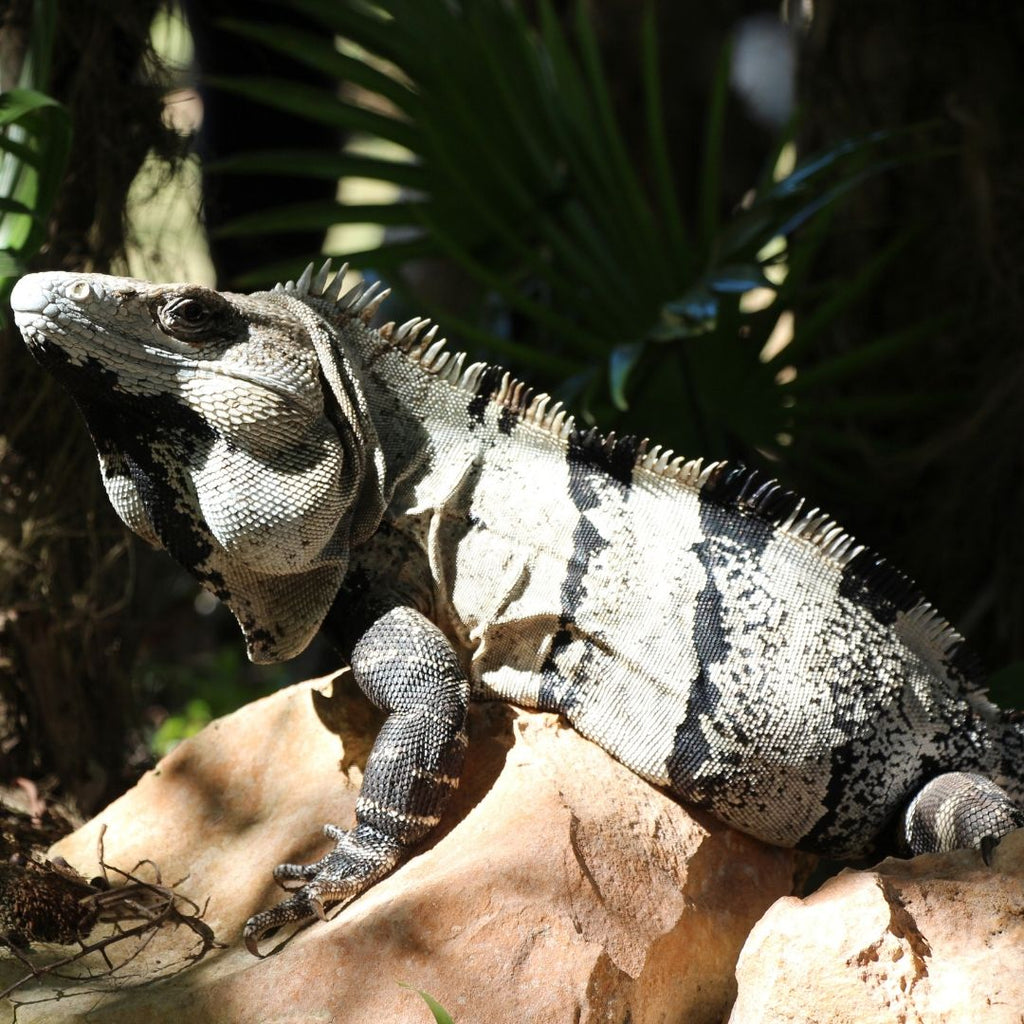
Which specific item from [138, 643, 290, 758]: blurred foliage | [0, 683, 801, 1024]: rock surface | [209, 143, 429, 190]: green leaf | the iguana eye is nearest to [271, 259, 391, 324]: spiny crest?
the iguana eye

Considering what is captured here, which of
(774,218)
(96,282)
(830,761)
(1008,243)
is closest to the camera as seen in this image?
(96,282)

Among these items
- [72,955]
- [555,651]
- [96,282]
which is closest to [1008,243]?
[555,651]

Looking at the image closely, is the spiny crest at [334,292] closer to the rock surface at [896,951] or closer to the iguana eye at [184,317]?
the iguana eye at [184,317]

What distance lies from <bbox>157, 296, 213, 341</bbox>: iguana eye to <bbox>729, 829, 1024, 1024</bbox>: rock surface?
1.86m

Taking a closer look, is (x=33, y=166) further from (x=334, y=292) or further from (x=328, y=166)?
(x=328, y=166)

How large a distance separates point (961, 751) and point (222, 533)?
1.94m

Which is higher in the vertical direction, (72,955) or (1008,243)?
(1008,243)

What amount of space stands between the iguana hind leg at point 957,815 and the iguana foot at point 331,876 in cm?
127

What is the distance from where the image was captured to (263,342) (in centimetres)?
287

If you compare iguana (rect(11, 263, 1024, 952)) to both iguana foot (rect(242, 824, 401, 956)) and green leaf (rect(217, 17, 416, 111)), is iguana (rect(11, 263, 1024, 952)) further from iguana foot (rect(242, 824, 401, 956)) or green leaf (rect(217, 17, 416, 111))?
green leaf (rect(217, 17, 416, 111))

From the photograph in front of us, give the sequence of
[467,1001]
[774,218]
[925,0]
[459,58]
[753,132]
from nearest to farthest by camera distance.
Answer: [467,1001]
[774,218]
[459,58]
[925,0]
[753,132]

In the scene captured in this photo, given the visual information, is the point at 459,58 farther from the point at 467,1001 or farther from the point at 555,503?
the point at 467,1001

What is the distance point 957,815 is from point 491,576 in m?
1.27

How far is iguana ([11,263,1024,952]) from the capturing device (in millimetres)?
2773
